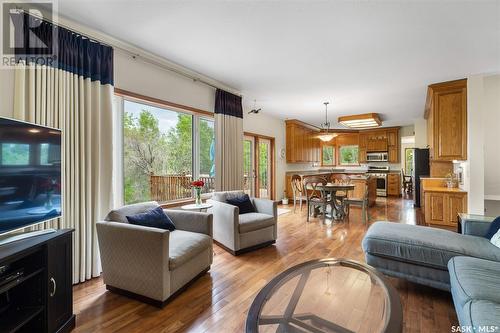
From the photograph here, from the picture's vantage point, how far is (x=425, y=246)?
84.6 inches

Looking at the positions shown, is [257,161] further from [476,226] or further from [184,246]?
[476,226]

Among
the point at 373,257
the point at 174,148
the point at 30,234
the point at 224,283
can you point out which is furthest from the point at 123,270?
the point at 373,257

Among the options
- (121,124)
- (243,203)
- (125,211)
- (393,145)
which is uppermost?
(393,145)

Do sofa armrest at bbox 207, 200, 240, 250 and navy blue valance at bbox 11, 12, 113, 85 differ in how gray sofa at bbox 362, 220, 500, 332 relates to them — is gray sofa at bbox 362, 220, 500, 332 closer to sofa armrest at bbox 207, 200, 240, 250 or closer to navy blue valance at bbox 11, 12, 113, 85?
sofa armrest at bbox 207, 200, 240, 250

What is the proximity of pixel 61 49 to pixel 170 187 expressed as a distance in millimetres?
2196

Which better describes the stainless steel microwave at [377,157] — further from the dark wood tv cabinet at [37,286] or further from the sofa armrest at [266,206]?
the dark wood tv cabinet at [37,286]

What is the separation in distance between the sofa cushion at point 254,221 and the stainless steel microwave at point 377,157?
22.6ft

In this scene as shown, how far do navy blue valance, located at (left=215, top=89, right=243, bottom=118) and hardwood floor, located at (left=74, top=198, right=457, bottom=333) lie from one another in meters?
2.47

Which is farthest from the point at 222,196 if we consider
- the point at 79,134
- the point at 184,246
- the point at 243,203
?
the point at 79,134

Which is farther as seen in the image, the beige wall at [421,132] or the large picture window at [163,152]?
the beige wall at [421,132]

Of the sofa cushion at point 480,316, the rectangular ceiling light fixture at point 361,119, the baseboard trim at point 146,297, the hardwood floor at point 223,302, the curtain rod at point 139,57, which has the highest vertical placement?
the curtain rod at point 139,57

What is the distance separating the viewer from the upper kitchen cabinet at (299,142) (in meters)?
7.34

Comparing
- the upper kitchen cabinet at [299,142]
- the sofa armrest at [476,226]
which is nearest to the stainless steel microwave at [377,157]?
the upper kitchen cabinet at [299,142]

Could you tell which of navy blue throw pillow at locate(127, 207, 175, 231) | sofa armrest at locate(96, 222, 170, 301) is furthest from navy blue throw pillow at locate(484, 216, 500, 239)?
navy blue throw pillow at locate(127, 207, 175, 231)
